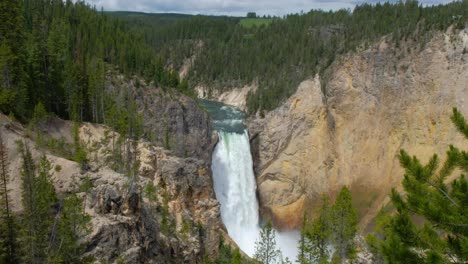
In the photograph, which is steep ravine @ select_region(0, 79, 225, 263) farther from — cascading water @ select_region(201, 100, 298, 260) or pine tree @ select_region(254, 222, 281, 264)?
pine tree @ select_region(254, 222, 281, 264)

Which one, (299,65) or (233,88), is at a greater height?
(299,65)

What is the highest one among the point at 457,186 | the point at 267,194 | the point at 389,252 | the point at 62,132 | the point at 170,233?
the point at 457,186

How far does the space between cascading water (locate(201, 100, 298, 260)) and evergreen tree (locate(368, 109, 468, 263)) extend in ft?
141

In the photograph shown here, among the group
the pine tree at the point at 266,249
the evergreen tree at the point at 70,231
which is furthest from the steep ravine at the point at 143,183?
the pine tree at the point at 266,249

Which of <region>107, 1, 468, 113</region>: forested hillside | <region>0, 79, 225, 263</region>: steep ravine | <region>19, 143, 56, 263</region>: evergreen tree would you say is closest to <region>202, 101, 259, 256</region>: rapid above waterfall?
<region>0, 79, 225, 263</region>: steep ravine

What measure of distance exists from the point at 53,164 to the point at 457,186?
29.4 meters

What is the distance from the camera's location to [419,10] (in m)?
68.9

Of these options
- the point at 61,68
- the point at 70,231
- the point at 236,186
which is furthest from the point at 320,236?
the point at 61,68

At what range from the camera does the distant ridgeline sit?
4641 centimetres

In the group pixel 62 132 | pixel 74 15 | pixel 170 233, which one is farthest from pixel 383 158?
pixel 74 15

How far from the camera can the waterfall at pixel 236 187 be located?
190 feet

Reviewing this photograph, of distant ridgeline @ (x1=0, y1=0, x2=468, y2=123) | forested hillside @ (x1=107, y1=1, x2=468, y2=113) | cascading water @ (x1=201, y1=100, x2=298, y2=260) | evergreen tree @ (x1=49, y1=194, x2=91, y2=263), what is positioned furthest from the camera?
forested hillside @ (x1=107, y1=1, x2=468, y2=113)

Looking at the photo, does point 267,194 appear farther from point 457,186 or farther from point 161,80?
point 457,186

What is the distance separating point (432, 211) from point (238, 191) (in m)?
49.9
